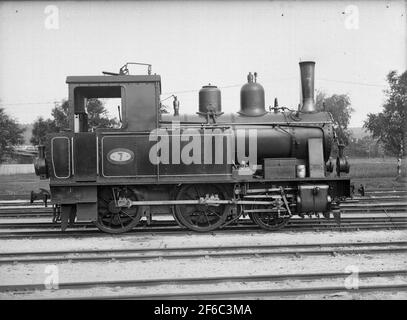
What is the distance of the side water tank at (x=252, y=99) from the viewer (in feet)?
34.3

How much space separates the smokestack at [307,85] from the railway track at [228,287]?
485cm

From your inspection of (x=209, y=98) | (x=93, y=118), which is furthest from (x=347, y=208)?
(x=93, y=118)

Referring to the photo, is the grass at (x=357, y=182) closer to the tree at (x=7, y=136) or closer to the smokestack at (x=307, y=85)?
the tree at (x=7, y=136)

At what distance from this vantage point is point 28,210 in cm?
1359

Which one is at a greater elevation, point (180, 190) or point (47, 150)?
point (47, 150)

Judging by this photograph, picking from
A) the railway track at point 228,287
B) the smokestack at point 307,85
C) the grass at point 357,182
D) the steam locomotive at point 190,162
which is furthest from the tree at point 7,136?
the railway track at point 228,287

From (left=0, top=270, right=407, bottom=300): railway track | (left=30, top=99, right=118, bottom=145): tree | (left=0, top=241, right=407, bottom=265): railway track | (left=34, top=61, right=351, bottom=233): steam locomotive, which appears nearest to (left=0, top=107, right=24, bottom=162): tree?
(left=30, top=99, right=118, bottom=145): tree

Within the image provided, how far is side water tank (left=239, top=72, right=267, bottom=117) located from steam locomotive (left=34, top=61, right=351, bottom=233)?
0.02m

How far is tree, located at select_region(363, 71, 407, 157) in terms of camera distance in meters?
20.4

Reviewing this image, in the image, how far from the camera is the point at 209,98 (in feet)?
34.2

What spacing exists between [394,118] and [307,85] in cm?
1187

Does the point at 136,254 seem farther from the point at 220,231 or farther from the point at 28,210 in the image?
the point at 28,210
